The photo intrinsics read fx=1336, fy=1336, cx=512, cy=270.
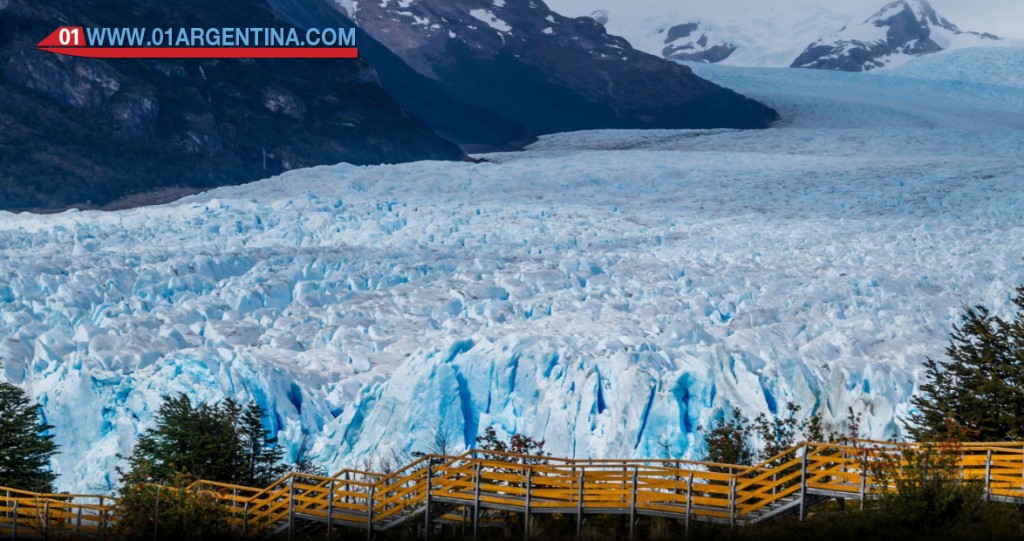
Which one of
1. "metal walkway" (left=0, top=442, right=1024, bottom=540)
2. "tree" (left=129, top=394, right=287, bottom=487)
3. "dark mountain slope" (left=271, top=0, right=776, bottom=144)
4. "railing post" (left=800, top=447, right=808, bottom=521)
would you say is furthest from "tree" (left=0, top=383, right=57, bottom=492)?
"dark mountain slope" (left=271, top=0, right=776, bottom=144)

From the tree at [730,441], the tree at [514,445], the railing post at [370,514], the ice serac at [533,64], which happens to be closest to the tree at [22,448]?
the tree at [514,445]

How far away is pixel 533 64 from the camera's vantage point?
281 feet

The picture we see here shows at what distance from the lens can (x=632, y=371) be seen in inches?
853

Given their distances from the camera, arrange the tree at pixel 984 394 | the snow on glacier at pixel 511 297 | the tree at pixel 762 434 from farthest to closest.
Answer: the snow on glacier at pixel 511 297 < the tree at pixel 762 434 < the tree at pixel 984 394

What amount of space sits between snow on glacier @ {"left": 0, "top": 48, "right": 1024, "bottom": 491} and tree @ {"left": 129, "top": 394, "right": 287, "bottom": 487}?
7.04ft

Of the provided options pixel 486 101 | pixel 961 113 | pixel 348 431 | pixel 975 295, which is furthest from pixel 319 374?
pixel 486 101

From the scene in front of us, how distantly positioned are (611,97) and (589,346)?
59.4m

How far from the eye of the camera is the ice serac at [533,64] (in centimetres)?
7844

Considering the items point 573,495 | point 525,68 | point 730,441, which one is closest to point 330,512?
point 573,495

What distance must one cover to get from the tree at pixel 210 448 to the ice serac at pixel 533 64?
2262 inches

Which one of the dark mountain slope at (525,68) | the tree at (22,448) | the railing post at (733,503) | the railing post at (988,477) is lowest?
the tree at (22,448)

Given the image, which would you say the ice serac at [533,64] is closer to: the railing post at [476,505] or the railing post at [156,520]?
the railing post at [476,505]

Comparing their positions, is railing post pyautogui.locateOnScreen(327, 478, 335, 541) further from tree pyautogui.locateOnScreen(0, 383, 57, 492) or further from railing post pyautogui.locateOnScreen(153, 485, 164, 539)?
tree pyautogui.locateOnScreen(0, 383, 57, 492)

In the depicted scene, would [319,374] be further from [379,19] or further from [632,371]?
[379,19]
